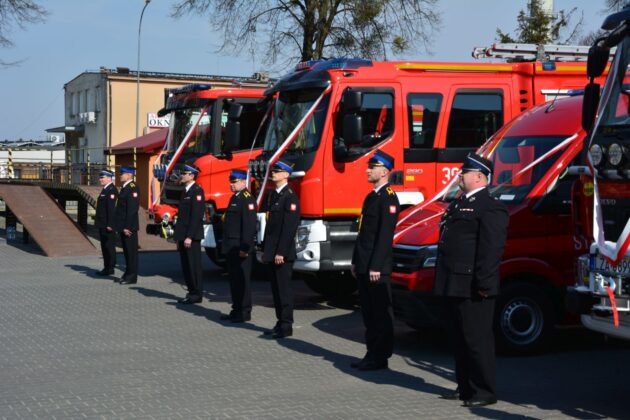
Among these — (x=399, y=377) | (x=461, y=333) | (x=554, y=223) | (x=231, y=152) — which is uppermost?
(x=231, y=152)

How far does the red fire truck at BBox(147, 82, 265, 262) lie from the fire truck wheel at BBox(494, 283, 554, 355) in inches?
297

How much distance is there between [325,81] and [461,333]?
5.64 metres

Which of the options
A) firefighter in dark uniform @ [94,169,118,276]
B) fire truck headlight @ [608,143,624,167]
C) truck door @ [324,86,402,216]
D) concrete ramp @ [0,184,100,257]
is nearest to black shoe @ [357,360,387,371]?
fire truck headlight @ [608,143,624,167]

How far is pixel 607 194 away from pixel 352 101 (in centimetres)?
502

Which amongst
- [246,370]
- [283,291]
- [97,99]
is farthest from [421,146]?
[97,99]

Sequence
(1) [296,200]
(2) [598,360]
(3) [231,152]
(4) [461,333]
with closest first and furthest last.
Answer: (4) [461,333]
(2) [598,360]
(1) [296,200]
(3) [231,152]

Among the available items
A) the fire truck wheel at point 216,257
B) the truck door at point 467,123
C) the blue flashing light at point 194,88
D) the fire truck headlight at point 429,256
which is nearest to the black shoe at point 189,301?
the truck door at point 467,123

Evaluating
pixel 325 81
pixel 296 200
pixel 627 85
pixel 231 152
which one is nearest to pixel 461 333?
pixel 627 85

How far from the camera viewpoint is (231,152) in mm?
16438

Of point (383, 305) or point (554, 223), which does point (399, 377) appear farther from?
point (554, 223)

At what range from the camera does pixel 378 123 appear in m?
12.4

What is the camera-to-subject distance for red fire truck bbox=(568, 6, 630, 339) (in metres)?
6.84

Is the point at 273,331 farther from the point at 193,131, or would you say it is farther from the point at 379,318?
the point at 193,131

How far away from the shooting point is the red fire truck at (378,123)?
39.4 feet
